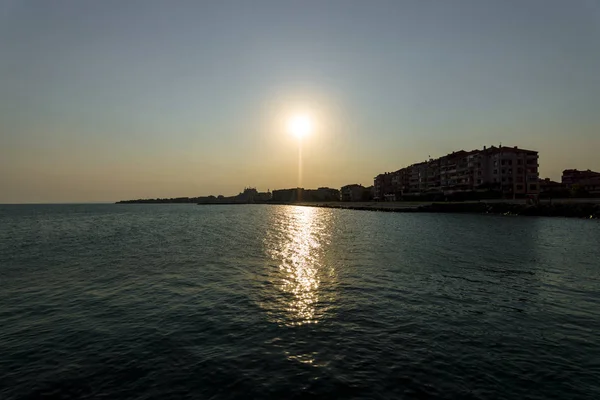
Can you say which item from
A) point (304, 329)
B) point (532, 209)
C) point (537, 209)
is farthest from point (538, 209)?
point (304, 329)

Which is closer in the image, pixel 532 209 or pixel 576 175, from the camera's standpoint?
pixel 532 209

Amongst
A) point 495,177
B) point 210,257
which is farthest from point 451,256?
point 495,177

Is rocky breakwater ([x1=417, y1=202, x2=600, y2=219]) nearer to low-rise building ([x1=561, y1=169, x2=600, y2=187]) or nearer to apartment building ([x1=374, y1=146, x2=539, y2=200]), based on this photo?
apartment building ([x1=374, y1=146, x2=539, y2=200])

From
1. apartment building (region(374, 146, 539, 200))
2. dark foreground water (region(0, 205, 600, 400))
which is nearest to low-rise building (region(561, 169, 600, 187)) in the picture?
apartment building (region(374, 146, 539, 200))

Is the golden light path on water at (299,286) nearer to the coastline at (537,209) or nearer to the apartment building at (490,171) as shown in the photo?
the coastline at (537,209)

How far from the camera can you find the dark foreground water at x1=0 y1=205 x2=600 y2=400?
10.9m

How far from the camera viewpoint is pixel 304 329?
50.6 ft

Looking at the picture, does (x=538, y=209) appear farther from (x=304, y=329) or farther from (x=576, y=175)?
(x=576, y=175)

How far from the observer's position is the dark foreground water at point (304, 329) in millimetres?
10859

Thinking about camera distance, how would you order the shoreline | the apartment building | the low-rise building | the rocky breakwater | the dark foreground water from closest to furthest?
the dark foreground water, the rocky breakwater, the shoreline, the apartment building, the low-rise building

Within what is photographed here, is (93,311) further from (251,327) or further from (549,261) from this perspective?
(549,261)

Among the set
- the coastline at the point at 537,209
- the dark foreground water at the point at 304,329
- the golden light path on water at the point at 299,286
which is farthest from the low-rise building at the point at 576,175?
the golden light path on water at the point at 299,286

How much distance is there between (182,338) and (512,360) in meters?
13.1

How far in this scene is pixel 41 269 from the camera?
29.8 m
